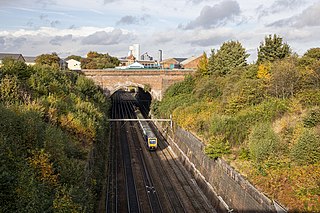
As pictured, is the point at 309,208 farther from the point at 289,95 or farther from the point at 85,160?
the point at 289,95

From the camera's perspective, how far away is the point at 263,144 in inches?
687

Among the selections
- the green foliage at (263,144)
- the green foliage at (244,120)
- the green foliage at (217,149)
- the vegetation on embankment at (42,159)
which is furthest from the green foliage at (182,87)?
the green foliage at (263,144)

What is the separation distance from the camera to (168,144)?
3641 cm

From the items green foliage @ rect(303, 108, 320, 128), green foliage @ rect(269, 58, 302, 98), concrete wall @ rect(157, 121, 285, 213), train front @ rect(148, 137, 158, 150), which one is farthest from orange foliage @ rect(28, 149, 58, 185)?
train front @ rect(148, 137, 158, 150)

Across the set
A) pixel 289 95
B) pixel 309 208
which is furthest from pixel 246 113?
pixel 309 208

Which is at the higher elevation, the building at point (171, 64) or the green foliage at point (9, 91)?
the building at point (171, 64)

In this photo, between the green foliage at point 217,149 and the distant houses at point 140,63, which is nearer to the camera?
the green foliage at point 217,149

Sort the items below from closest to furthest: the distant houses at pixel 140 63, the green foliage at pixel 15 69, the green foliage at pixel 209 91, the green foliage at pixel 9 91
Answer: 1. the green foliage at pixel 9 91
2. the green foliage at pixel 15 69
3. the green foliage at pixel 209 91
4. the distant houses at pixel 140 63

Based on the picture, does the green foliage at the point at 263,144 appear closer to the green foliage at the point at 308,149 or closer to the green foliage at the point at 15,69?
the green foliage at the point at 308,149

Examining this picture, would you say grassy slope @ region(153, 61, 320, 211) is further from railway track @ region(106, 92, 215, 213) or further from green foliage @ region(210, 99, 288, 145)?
railway track @ region(106, 92, 215, 213)

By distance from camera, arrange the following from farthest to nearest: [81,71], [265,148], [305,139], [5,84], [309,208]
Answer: [81,71] → [5,84] → [265,148] → [305,139] → [309,208]

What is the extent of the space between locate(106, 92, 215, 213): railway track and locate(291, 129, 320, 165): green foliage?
21.7 ft

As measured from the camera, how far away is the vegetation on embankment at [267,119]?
15.2 meters

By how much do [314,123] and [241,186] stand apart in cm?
588
